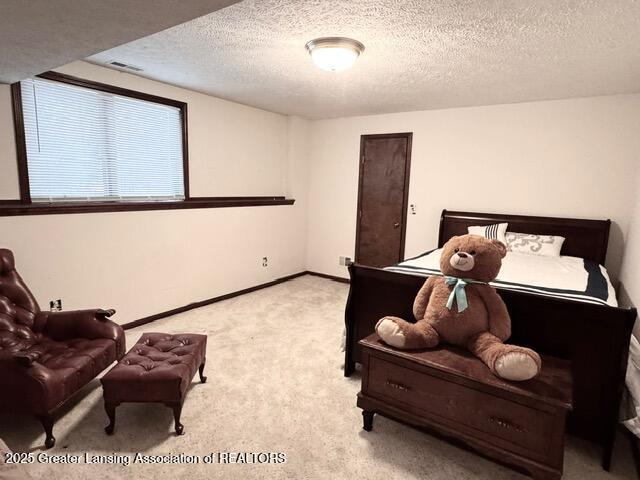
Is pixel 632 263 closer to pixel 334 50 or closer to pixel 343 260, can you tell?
pixel 334 50

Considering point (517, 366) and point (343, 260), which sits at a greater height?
point (517, 366)

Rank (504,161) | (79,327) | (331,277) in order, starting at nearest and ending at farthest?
(79,327) < (504,161) < (331,277)

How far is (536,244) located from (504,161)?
38.8 inches

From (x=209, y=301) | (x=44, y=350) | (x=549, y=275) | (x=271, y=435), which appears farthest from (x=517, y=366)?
(x=209, y=301)

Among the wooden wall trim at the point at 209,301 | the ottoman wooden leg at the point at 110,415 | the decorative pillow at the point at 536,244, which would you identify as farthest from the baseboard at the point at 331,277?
the ottoman wooden leg at the point at 110,415

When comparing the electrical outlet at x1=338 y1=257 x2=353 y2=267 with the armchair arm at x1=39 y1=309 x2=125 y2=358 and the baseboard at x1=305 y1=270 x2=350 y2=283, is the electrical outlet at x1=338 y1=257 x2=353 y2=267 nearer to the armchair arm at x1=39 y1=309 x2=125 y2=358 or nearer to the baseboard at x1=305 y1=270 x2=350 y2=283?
the baseboard at x1=305 y1=270 x2=350 y2=283

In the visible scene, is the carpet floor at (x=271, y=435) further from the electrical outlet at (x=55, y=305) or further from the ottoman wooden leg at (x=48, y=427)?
the electrical outlet at (x=55, y=305)

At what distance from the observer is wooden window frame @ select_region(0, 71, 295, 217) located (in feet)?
8.43

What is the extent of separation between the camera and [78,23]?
151cm

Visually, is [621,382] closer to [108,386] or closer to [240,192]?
[108,386]

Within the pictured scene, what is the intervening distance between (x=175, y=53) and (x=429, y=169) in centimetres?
302

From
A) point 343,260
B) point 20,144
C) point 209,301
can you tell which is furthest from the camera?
point 343,260

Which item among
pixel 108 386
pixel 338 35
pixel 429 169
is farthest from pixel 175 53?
pixel 429 169

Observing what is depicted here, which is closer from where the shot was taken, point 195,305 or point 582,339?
point 582,339
